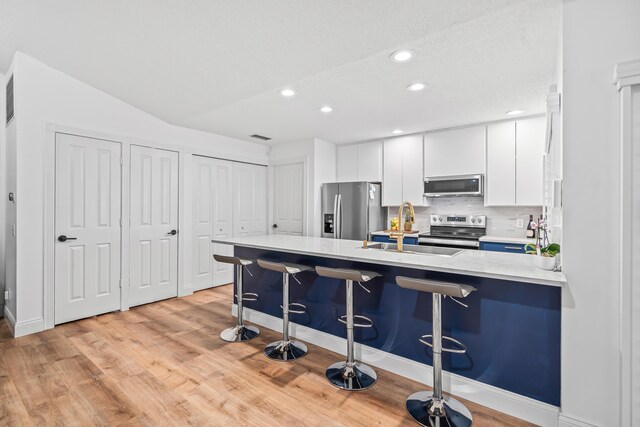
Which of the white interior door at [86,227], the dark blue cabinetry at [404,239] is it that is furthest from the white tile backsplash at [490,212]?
the white interior door at [86,227]

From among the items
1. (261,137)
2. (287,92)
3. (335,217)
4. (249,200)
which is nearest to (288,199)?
(249,200)

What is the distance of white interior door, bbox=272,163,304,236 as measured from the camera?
207 inches

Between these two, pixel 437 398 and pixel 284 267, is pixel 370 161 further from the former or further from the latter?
pixel 437 398

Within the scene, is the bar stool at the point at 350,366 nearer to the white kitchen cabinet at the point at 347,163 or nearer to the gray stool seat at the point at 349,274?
the gray stool seat at the point at 349,274

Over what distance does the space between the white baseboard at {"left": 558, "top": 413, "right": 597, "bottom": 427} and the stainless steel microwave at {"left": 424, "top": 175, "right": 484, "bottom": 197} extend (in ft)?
9.48

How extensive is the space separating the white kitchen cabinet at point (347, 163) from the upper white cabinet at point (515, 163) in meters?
2.03

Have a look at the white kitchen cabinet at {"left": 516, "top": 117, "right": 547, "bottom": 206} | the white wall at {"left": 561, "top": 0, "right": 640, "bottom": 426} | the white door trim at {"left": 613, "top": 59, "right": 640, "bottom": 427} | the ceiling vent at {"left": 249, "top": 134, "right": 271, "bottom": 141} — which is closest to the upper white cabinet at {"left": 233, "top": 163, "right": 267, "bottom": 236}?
the ceiling vent at {"left": 249, "top": 134, "right": 271, "bottom": 141}

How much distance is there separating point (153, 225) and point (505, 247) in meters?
4.44

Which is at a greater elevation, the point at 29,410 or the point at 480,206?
the point at 480,206

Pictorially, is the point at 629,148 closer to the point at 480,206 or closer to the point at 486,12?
the point at 486,12

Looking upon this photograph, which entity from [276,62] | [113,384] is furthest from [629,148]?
[113,384]

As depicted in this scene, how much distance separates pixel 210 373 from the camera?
235 cm

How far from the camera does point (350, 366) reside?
2305 mm

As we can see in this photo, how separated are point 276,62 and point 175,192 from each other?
254 centimetres
